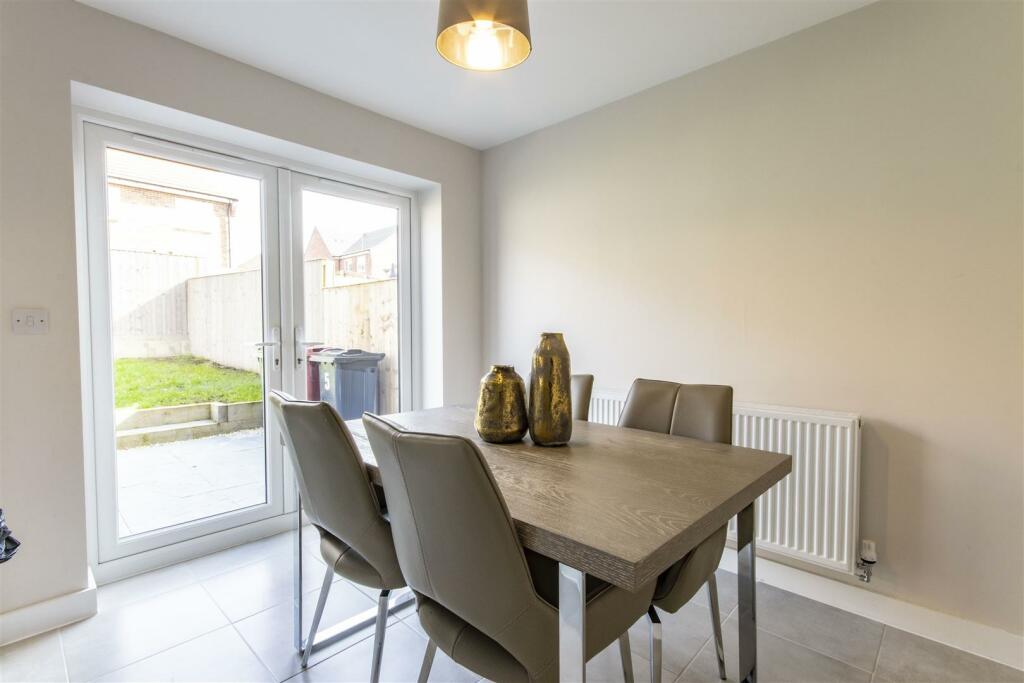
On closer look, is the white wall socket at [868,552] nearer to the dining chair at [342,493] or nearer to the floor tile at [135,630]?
the dining chair at [342,493]

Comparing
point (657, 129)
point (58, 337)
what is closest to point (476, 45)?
point (657, 129)

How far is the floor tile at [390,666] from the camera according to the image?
5.30 feet

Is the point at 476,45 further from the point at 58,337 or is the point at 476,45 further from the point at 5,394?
the point at 5,394

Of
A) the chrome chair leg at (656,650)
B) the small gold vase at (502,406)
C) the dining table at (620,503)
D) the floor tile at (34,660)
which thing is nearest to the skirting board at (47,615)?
the floor tile at (34,660)

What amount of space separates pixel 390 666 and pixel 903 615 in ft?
6.40

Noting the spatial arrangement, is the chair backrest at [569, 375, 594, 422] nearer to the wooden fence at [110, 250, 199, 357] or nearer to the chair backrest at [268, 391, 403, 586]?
the chair backrest at [268, 391, 403, 586]

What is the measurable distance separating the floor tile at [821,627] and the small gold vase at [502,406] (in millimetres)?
1334

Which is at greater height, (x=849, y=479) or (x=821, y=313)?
(x=821, y=313)

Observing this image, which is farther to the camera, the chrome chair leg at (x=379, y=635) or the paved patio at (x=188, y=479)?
the paved patio at (x=188, y=479)

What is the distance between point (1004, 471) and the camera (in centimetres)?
173

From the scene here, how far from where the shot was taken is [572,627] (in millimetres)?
918

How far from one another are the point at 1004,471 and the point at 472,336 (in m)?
2.76

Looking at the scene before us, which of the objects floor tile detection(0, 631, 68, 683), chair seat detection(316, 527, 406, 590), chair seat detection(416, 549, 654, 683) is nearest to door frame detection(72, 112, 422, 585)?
floor tile detection(0, 631, 68, 683)

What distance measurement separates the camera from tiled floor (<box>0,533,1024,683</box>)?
1.63 meters
